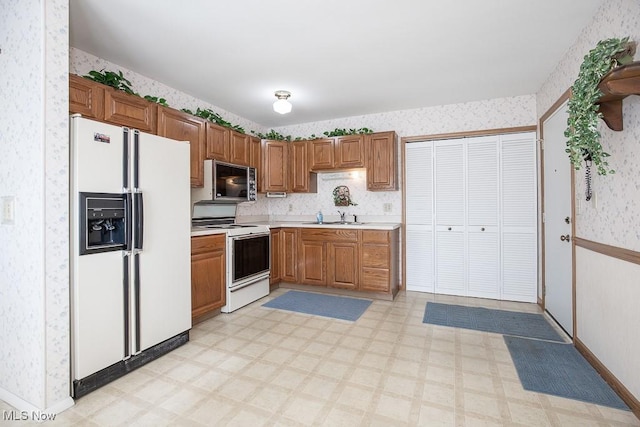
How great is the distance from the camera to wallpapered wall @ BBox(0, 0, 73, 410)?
1.73m

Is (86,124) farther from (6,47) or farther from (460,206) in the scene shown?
(460,206)

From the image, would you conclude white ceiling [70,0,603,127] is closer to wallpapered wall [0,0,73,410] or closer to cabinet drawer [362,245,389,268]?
wallpapered wall [0,0,73,410]

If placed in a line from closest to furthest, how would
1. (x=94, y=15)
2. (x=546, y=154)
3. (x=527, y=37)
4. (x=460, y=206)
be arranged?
(x=94, y=15) < (x=527, y=37) < (x=546, y=154) < (x=460, y=206)

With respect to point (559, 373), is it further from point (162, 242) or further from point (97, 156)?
point (97, 156)

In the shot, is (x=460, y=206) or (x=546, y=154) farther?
(x=460, y=206)

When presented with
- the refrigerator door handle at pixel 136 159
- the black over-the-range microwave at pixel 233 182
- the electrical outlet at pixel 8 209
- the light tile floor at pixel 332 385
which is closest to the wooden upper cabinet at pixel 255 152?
the black over-the-range microwave at pixel 233 182

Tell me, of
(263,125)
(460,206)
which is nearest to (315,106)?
(263,125)

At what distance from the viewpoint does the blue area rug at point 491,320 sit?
286 centimetres

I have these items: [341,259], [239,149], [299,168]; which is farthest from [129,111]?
[341,259]

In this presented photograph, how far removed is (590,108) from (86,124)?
9.98 feet

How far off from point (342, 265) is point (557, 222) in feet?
7.75

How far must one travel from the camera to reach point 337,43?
2.55m

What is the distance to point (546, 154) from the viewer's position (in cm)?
330

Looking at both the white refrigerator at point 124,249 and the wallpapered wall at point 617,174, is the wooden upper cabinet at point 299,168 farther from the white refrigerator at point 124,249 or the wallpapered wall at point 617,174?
the wallpapered wall at point 617,174
